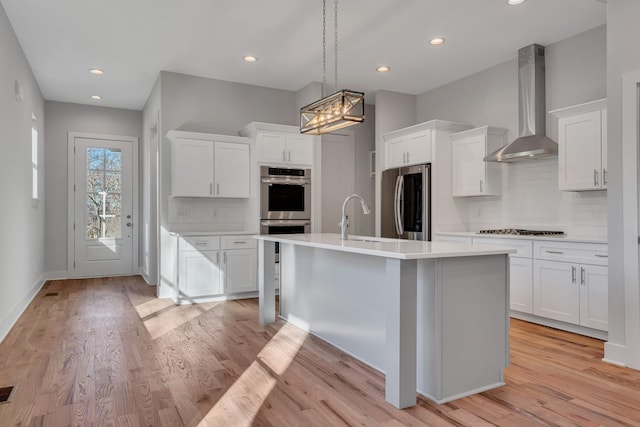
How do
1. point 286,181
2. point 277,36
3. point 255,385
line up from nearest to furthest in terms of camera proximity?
point 255,385 < point 277,36 < point 286,181

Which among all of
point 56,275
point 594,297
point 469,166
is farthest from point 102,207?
point 594,297

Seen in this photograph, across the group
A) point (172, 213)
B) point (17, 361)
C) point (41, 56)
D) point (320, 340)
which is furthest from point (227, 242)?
point (41, 56)

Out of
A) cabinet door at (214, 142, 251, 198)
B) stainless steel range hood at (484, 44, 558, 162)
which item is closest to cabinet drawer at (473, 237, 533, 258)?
stainless steel range hood at (484, 44, 558, 162)

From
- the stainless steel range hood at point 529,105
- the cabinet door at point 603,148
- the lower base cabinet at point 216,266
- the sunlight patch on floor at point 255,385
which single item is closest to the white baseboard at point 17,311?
the lower base cabinet at point 216,266

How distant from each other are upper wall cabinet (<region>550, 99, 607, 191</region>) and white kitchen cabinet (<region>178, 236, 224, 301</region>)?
12.4ft

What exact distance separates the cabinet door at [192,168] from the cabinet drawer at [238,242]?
63 cm

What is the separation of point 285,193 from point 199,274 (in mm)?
1523

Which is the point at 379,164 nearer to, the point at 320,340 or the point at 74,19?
the point at 320,340

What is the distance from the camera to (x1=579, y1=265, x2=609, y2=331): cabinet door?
3566mm

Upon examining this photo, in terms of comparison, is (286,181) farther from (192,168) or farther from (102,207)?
(102,207)

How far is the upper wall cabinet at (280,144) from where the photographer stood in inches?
217

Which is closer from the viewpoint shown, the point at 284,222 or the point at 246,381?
the point at 246,381

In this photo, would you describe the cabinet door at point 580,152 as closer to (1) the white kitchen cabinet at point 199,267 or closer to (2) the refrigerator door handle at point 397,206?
(2) the refrigerator door handle at point 397,206

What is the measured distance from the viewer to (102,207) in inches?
284
